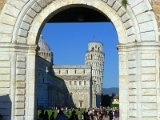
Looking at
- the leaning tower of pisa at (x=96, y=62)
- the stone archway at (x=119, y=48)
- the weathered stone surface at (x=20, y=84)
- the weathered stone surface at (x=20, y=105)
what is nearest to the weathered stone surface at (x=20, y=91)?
the stone archway at (x=119, y=48)

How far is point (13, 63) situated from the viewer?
1328 cm

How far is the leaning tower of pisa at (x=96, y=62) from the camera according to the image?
438 feet

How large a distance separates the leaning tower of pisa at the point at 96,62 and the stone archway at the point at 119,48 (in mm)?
116543

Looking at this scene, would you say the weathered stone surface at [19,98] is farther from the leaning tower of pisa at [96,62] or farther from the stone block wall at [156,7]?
the leaning tower of pisa at [96,62]

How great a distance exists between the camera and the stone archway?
42.5 feet

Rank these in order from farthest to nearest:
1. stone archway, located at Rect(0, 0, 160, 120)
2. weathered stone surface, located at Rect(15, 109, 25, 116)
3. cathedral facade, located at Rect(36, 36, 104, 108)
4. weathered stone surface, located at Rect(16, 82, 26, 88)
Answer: cathedral facade, located at Rect(36, 36, 104, 108)
weathered stone surface, located at Rect(16, 82, 26, 88)
weathered stone surface, located at Rect(15, 109, 25, 116)
stone archway, located at Rect(0, 0, 160, 120)

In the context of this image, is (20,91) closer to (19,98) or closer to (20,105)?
(19,98)

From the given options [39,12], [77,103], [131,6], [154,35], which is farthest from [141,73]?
[77,103]

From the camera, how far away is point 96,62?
445 feet

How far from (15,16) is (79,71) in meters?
109

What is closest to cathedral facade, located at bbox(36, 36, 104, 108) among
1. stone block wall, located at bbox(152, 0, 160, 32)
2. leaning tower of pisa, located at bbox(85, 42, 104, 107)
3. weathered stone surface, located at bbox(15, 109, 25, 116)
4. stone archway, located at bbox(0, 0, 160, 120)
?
leaning tower of pisa, located at bbox(85, 42, 104, 107)

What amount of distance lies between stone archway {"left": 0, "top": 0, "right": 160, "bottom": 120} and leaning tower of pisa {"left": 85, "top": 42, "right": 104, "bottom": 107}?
116543 mm

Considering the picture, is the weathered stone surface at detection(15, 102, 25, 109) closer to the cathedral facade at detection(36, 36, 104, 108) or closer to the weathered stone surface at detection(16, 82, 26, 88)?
the weathered stone surface at detection(16, 82, 26, 88)

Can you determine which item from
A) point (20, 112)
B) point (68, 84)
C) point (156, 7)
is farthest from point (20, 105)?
point (68, 84)
